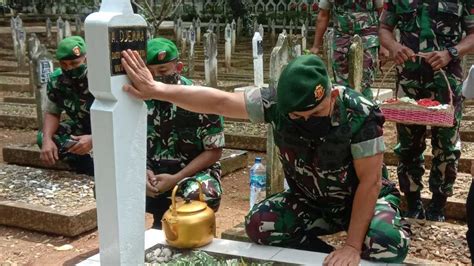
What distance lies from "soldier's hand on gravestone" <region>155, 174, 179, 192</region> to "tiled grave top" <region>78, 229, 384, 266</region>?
18.3 inches

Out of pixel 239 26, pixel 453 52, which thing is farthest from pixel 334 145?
pixel 239 26

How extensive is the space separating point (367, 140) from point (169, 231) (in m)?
1.03

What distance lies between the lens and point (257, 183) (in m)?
4.37

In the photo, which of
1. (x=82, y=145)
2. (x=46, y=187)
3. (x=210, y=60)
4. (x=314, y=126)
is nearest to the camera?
(x=314, y=126)

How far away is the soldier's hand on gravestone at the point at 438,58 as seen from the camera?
3.81 meters

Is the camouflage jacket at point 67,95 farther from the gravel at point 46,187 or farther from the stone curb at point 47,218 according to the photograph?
the stone curb at point 47,218

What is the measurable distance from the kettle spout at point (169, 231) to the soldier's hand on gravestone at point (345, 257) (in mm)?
726

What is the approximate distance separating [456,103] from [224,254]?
1837mm

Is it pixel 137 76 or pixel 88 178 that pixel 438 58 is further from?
pixel 88 178

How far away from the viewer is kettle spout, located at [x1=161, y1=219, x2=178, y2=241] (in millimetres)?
3065

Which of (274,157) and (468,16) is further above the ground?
(468,16)

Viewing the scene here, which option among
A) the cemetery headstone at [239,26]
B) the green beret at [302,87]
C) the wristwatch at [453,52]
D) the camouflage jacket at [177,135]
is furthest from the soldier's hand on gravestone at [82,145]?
the cemetery headstone at [239,26]

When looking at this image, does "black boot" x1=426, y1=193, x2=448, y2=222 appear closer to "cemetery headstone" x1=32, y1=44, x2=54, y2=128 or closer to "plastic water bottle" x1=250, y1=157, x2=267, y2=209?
"plastic water bottle" x1=250, y1=157, x2=267, y2=209

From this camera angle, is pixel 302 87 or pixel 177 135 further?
pixel 177 135
